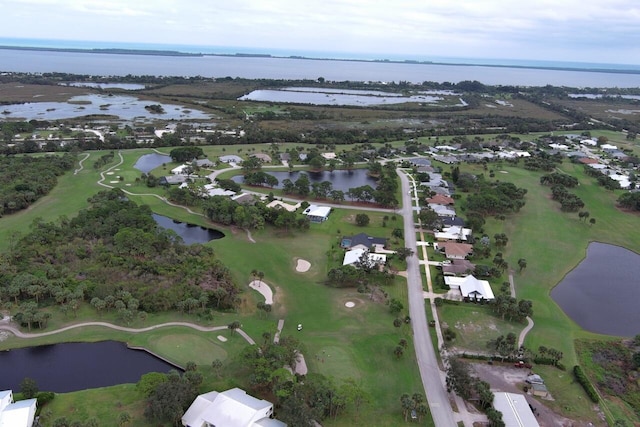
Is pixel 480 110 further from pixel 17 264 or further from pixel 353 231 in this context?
pixel 17 264

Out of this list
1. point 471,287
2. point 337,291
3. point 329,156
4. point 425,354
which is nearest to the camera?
point 425,354

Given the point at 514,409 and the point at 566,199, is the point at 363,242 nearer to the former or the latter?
the point at 514,409

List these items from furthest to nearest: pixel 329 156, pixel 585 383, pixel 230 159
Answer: pixel 329 156, pixel 230 159, pixel 585 383

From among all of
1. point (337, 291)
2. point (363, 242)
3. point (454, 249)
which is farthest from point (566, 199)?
point (337, 291)

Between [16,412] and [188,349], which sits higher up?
[16,412]

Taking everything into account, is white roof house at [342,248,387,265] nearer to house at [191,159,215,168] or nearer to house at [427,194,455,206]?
house at [427,194,455,206]

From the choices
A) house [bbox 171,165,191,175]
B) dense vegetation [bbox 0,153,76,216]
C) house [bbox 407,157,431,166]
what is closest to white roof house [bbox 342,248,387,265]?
house [bbox 171,165,191,175]

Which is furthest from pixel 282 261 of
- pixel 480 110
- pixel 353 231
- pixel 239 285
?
pixel 480 110
